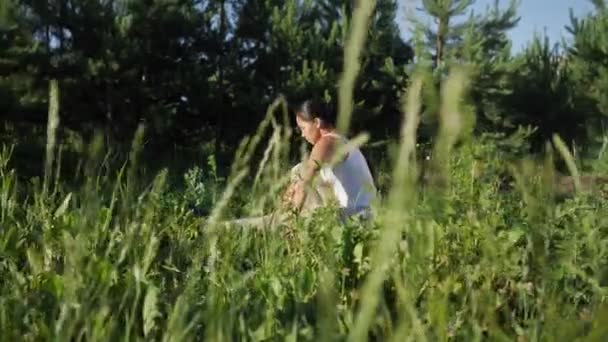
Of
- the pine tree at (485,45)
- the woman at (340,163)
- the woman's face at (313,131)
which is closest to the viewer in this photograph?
the woman at (340,163)

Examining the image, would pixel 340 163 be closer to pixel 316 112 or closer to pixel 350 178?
pixel 350 178

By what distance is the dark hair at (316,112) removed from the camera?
13.6ft

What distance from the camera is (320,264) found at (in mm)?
1630

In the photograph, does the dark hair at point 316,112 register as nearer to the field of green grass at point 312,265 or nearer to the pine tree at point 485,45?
the field of green grass at point 312,265

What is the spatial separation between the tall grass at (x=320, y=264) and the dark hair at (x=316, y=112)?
180cm

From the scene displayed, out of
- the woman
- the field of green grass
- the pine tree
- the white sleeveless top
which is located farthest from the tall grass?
the pine tree

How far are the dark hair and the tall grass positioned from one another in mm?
1801

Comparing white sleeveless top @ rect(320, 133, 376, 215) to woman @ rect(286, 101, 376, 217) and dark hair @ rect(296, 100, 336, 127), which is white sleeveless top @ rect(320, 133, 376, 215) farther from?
dark hair @ rect(296, 100, 336, 127)

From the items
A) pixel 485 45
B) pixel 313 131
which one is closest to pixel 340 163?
pixel 313 131

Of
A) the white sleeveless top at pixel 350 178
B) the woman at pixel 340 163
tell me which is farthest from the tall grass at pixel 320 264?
the white sleeveless top at pixel 350 178

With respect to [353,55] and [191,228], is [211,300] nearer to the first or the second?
[353,55]

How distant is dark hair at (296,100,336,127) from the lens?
13.6 feet

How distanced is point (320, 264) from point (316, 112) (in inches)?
101

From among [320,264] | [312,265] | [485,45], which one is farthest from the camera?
[485,45]
